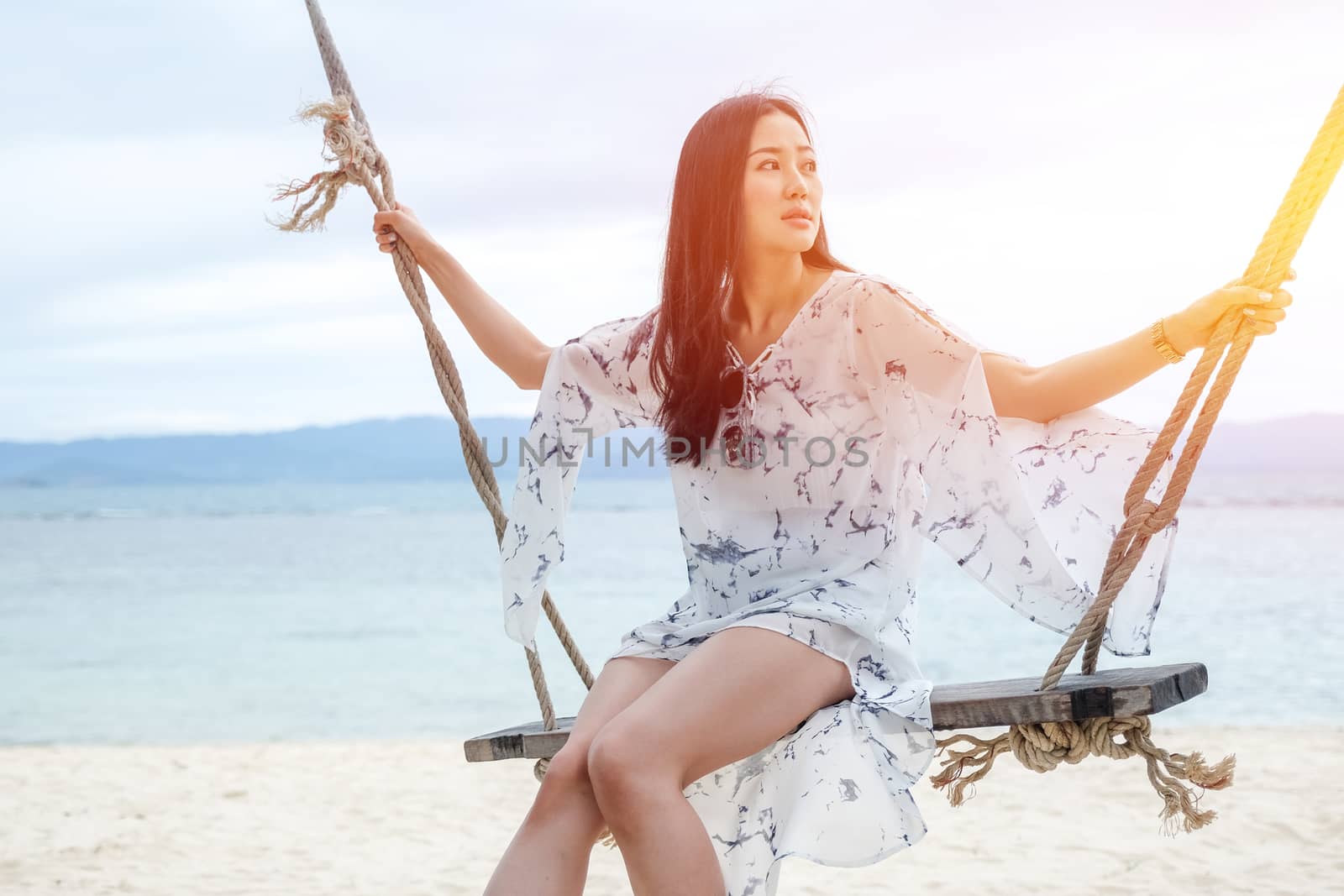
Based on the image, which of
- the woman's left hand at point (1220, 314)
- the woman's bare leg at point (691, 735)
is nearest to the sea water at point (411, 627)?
the woman's left hand at point (1220, 314)

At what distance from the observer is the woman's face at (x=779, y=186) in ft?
6.63

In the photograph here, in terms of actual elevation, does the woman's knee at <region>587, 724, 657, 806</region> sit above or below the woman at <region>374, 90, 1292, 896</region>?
below

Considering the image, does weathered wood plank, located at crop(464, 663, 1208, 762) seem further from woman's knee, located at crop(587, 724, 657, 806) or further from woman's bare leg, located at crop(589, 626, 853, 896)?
woman's knee, located at crop(587, 724, 657, 806)

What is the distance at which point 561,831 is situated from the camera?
64.9 inches

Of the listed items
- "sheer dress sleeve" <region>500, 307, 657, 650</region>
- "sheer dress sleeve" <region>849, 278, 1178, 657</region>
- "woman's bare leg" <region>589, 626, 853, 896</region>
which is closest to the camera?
"woman's bare leg" <region>589, 626, 853, 896</region>

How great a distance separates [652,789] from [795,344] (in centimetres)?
78

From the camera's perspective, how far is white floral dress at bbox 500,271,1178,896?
1.86 metres

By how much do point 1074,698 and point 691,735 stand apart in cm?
55

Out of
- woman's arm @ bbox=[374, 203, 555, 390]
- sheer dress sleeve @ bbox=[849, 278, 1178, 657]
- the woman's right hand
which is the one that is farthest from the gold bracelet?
the woman's right hand

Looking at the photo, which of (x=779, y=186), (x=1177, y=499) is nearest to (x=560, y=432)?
(x=779, y=186)

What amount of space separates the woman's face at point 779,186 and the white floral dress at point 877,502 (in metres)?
0.11

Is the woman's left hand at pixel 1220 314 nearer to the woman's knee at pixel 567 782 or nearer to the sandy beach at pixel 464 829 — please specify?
the woman's knee at pixel 567 782

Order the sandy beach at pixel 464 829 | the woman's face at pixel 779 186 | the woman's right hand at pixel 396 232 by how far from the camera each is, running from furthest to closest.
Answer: the sandy beach at pixel 464 829 < the woman's right hand at pixel 396 232 < the woman's face at pixel 779 186

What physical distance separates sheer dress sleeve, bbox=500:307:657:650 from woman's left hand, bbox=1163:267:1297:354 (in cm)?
89
